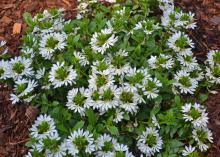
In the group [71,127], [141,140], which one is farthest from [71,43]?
[141,140]

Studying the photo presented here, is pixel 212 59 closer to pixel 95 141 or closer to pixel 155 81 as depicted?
pixel 155 81

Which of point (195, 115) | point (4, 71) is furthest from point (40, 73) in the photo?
point (195, 115)

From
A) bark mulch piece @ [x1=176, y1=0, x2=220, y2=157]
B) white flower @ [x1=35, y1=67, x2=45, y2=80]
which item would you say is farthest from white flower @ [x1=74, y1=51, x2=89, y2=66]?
bark mulch piece @ [x1=176, y1=0, x2=220, y2=157]

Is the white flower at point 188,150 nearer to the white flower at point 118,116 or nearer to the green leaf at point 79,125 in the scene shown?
the white flower at point 118,116

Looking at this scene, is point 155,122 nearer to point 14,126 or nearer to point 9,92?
point 14,126

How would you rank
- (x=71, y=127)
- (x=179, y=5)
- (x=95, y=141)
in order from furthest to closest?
(x=179, y=5) → (x=71, y=127) → (x=95, y=141)

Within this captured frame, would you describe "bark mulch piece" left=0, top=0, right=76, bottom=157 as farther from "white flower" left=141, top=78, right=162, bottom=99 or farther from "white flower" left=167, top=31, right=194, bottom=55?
"white flower" left=167, top=31, right=194, bottom=55
